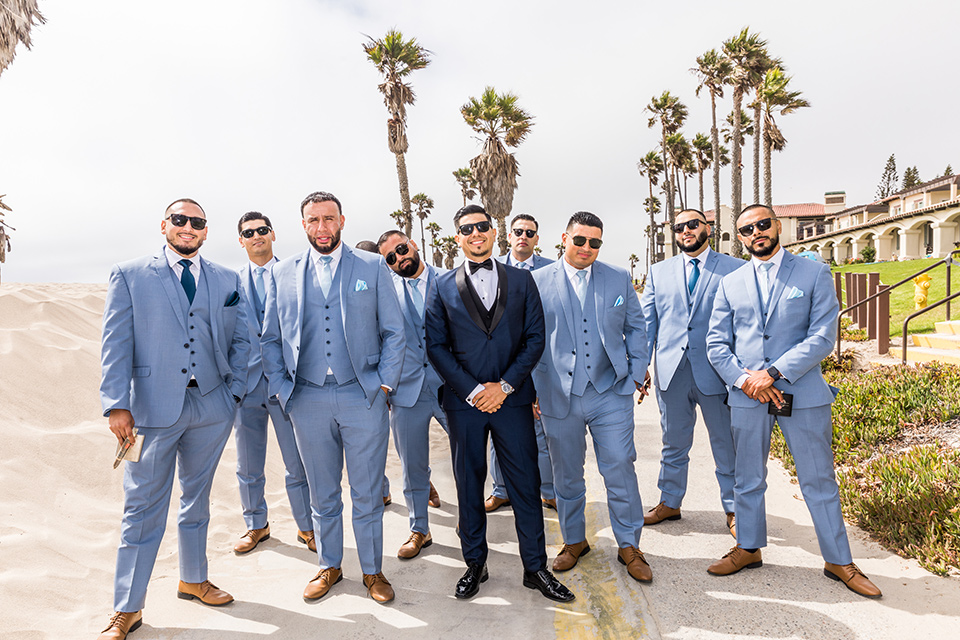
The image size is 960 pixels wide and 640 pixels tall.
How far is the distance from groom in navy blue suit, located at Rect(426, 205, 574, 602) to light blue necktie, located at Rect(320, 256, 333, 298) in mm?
776

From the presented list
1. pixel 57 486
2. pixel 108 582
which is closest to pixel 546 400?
pixel 108 582

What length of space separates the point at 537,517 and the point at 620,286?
191cm

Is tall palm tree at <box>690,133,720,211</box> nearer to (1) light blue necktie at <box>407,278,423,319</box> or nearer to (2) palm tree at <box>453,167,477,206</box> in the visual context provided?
(2) palm tree at <box>453,167,477,206</box>

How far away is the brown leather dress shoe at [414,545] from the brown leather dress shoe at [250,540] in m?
1.35

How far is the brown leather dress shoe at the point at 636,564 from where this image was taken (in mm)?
4023

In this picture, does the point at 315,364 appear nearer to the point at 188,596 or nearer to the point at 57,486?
the point at 188,596

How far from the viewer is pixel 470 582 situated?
398 centimetres

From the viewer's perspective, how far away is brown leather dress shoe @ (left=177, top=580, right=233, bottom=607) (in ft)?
13.0

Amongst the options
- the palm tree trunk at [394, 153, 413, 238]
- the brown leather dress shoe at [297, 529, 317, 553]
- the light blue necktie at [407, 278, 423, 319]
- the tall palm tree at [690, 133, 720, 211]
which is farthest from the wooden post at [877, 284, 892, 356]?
the tall palm tree at [690, 133, 720, 211]

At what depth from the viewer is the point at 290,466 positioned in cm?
488

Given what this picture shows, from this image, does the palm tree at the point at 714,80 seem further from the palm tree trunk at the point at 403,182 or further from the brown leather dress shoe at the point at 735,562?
the brown leather dress shoe at the point at 735,562

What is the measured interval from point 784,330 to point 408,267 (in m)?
3.35

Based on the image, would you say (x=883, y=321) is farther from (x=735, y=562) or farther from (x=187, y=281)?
(x=187, y=281)

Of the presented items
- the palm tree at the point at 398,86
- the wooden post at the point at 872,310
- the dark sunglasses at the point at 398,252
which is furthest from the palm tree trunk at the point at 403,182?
the dark sunglasses at the point at 398,252
